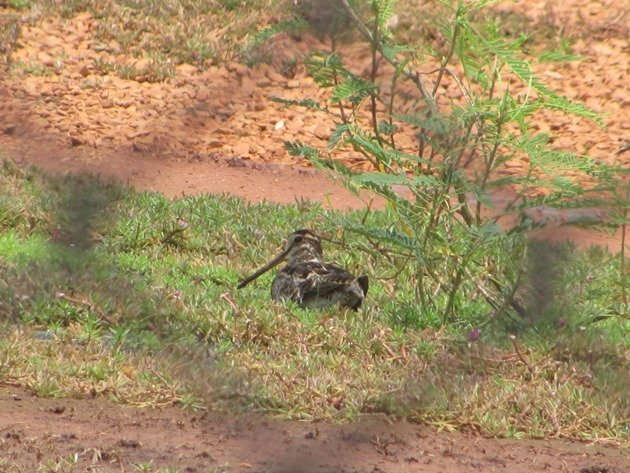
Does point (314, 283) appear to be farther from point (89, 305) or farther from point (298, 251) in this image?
point (89, 305)

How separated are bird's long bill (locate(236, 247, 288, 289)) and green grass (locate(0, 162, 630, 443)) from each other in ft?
0.14

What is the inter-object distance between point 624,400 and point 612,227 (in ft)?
2.33

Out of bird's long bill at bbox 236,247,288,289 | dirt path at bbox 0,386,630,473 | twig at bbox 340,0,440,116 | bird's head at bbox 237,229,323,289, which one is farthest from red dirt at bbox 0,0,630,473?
bird's long bill at bbox 236,247,288,289

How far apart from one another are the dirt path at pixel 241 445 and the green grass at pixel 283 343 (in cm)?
7

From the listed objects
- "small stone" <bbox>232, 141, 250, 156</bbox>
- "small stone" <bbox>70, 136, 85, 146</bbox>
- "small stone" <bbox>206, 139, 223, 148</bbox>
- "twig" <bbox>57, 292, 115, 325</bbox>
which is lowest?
"small stone" <bbox>232, 141, 250, 156</bbox>

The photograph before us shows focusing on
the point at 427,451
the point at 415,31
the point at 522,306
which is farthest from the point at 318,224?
the point at 427,451

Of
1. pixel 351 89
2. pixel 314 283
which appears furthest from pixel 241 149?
pixel 351 89

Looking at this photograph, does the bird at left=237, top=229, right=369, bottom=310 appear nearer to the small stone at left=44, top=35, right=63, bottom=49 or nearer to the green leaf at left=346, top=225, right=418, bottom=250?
the green leaf at left=346, top=225, right=418, bottom=250

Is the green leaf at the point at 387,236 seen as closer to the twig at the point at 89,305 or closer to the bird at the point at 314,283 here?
the bird at the point at 314,283

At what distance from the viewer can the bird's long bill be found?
5516mm

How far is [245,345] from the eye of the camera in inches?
182

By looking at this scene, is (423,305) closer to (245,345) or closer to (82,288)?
(245,345)

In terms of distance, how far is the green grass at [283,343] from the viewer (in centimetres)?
408

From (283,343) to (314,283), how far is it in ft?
1.98
